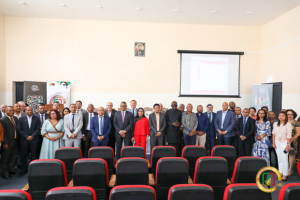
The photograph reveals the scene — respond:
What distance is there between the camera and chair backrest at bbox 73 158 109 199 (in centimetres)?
222

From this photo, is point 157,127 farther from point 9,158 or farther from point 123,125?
Result: point 9,158

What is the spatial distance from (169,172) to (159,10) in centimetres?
638

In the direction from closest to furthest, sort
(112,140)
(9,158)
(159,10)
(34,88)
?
(9,158) < (112,140) < (159,10) < (34,88)

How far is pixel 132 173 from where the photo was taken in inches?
92.3

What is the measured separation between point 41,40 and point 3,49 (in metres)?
1.49

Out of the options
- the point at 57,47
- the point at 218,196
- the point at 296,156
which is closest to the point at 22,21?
the point at 57,47

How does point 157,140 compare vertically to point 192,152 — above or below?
below

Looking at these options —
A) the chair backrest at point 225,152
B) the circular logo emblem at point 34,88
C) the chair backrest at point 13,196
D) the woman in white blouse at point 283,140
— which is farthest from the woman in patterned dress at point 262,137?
the circular logo emblem at point 34,88

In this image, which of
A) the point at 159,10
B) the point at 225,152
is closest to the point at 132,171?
the point at 225,152

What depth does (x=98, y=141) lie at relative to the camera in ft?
15.6

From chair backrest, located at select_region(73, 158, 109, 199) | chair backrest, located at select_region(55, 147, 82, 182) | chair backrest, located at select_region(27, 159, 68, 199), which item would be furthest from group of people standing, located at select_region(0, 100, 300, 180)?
chair backrest, located at select_region(73, 158, 109, 199)

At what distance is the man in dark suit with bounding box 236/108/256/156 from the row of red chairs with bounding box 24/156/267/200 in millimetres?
2383

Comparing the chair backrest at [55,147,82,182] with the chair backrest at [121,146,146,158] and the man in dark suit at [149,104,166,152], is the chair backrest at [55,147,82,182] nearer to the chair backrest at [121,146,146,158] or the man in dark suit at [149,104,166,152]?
the chair backrest at [121,146,146,158]

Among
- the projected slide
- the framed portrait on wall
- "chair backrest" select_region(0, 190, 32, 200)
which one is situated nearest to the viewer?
"chair backrest" select_region(0, 190, 32, 200)
